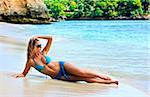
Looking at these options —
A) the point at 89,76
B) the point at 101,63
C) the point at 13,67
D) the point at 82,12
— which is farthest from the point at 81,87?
the point at 82,12

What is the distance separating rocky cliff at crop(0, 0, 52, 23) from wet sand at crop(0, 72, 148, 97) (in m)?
13.8

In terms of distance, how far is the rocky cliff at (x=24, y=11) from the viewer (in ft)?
55.7

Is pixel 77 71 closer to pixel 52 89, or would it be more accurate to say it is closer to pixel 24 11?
pixel 52 89

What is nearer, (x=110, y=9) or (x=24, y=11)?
(x=110, y=9)

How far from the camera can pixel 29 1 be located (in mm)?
18469

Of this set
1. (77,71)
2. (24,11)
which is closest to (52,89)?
(77,71)

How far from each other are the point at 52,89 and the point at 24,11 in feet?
51.0

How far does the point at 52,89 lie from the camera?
7.91ft

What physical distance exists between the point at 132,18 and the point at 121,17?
0.38m

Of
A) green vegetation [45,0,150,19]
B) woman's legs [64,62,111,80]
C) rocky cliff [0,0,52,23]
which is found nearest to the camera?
woman's legs [64,62,111,80]

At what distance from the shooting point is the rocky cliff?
17.0 meters

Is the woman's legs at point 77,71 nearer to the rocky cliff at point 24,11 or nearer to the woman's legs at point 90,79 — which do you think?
the woman's legs at point 90,79

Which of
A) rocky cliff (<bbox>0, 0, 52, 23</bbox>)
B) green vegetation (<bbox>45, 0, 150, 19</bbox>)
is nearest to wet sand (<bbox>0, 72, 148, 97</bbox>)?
green vegetation (<bbox>45, 0, 150, 19</bbox>)

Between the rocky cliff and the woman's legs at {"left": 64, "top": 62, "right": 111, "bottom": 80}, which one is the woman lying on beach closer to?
the woman's legs at {"left": 64, "top": 62, "right": 111, "bottom": 80}
